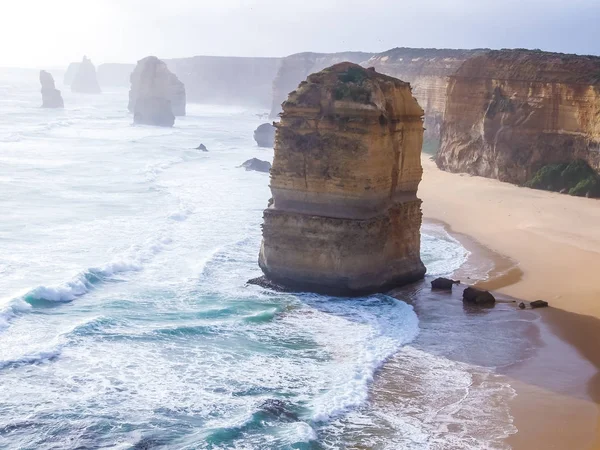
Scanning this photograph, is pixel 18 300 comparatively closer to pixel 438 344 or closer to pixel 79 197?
pixel 438 344

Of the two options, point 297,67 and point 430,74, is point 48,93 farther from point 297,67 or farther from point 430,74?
point 430,74

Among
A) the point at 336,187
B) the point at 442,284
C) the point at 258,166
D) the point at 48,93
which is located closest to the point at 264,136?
the point at 258,166

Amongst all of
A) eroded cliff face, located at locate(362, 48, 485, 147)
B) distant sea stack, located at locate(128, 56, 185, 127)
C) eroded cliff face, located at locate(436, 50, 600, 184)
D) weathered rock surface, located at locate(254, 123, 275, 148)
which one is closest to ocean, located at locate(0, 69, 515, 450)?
eroded cliff face, located at locate(436, 50, 600, 184)

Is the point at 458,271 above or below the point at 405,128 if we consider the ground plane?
below

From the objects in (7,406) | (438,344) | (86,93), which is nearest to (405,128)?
(438,344)

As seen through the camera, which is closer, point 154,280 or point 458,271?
point 154,280

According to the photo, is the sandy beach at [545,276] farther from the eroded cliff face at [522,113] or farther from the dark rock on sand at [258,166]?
the dark rock on sand at [258,166]
